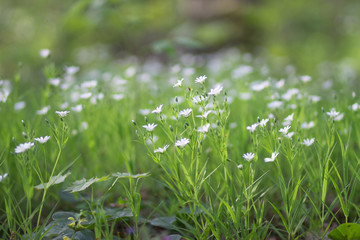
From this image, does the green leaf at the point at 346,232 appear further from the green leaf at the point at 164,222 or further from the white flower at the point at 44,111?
the white flower at the point at 44,111

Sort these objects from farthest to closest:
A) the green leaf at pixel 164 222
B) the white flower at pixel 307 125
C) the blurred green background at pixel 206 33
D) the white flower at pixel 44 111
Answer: the blurred green background at pixel 206 33
the white flower at pixel 44 111
the white flower at pixel 307 125
the green leaf at pixel 164 222

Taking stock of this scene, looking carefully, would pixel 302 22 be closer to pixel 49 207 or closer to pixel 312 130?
pixel 312 130

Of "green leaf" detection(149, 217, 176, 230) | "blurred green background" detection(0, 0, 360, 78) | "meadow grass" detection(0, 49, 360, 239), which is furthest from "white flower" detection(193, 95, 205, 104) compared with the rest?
"blurred green background" detection(0, 0, 360, 78)

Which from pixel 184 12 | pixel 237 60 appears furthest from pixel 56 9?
pixel 237 60

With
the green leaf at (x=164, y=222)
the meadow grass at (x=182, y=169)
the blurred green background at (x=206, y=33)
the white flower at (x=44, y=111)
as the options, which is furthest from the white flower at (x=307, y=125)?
the blurred green background at (x=206, y=33)

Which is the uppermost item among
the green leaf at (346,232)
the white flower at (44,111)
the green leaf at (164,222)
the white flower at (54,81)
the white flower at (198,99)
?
the white flower at (198,99)

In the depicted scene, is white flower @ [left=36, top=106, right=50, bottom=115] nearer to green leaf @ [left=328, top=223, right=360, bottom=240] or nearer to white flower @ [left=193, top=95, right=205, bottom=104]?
white flower @ [left=193, top=95, right=205, bottom=104]
